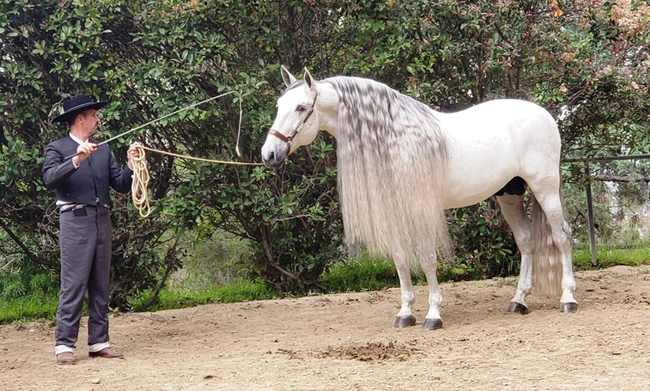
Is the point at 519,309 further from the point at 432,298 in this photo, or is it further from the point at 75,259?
the point at 75,259

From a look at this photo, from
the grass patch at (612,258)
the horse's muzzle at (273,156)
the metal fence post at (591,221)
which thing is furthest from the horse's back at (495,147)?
the grass patch at (612,258)

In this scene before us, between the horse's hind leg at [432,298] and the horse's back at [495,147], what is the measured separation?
434 millimetres

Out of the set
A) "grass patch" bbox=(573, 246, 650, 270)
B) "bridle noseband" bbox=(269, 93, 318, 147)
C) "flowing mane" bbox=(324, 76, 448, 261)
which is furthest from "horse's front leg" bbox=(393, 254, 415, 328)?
"grass patch" bbox=(573, 246, 650, 270)

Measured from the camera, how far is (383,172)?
203 inches

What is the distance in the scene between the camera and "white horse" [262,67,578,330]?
202 inches

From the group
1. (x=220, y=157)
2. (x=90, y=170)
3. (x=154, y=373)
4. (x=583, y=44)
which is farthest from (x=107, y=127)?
(x=583, y=44)

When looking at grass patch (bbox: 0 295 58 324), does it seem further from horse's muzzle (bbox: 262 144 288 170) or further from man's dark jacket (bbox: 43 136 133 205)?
horse's muzzle (bbox: 262 144 288 170)

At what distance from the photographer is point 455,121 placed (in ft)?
18.2

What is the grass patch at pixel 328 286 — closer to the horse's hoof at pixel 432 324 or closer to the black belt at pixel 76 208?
the horse's hoof at pixel 432 324

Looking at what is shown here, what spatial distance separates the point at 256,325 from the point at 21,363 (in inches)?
68.5

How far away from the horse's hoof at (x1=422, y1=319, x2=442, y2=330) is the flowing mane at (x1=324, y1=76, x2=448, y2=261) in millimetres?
532

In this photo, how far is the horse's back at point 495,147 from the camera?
214 inches

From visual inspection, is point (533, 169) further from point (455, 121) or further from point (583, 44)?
point (583, 44)

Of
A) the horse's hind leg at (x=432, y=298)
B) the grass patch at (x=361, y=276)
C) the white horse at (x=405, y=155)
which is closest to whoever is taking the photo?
the white horse at (x=405, y=155)
